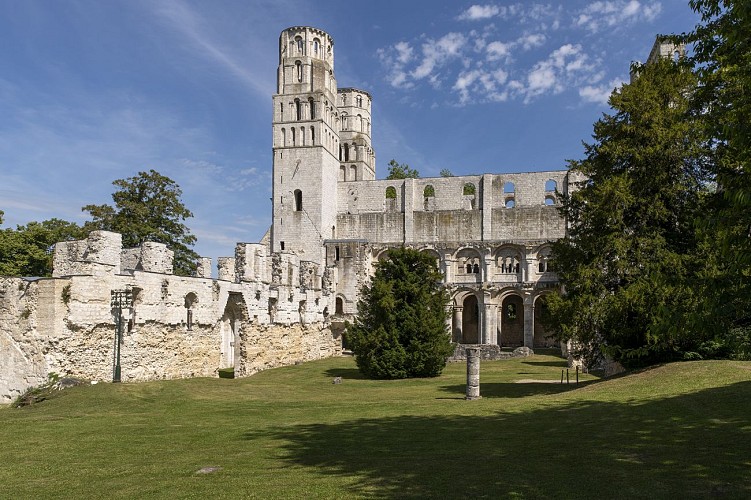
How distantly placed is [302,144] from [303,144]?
79mm

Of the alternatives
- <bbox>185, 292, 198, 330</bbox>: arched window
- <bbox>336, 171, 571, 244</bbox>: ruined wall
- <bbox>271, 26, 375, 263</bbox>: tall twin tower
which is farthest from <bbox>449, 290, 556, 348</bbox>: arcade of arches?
<bbox>185, 292, 198, 330</bbox>: arched window

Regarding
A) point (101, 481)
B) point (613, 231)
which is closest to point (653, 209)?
point (613, 231)

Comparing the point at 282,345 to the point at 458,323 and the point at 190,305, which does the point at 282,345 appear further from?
the point at 458,323

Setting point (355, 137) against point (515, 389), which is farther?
point (355, 137)

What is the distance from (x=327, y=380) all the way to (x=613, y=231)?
1416 centimetres

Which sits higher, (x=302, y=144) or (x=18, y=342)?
(x=302, y=144)

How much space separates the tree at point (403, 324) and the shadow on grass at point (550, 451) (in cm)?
1175

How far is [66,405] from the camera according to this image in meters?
17.9

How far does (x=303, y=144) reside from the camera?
50.4m

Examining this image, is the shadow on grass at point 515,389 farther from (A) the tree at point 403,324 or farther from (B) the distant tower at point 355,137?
(B) the distant tower at point 355,137

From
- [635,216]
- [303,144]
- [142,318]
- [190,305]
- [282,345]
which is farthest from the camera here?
[303,144]

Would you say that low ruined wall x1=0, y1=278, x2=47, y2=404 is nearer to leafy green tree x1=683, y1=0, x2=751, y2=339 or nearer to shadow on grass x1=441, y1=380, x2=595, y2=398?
shadow on grass x1=441, y1=380, x2=595, y2=398

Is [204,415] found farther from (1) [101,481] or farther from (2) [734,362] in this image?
(2) [734,362]

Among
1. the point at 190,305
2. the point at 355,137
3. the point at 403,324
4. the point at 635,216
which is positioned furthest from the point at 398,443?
the point at 355,137
